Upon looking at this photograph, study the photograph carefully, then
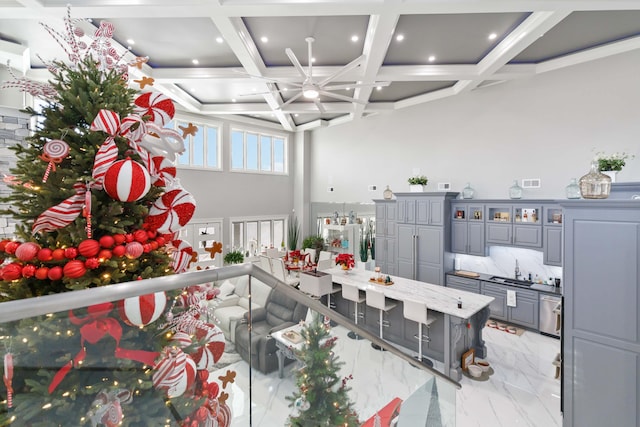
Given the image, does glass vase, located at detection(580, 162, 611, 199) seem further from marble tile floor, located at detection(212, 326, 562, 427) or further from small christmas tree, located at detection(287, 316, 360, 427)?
small christmas tree, located at detection(287, 316, 360, 427)

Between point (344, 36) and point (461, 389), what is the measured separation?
5.18 metres

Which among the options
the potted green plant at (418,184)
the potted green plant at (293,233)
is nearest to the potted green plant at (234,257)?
the potted green plant at (293,233)

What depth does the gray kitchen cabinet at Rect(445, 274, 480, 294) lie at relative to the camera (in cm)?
580

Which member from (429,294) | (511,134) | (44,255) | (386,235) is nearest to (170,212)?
(44,255)

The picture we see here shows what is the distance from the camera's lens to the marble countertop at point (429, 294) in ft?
12.5

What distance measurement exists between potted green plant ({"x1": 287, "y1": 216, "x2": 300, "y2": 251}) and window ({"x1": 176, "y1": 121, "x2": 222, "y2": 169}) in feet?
10.3

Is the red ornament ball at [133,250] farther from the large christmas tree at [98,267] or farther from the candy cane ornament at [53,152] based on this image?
the candy cane ornament at [53,152]

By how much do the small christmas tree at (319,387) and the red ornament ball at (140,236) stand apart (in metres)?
0.99

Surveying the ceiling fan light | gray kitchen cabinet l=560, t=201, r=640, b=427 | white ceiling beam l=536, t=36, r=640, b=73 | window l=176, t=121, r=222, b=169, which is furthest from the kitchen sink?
window l=176, t=121, r=222, b=169

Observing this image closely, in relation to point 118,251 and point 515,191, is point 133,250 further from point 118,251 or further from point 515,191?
point 515,191

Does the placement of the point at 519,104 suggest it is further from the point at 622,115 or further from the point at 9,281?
the point at 9,281

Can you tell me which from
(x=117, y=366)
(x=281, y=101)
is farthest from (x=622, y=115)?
(x=117, y=366)

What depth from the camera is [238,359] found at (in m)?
1.28

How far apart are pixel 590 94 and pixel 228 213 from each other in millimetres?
8596
